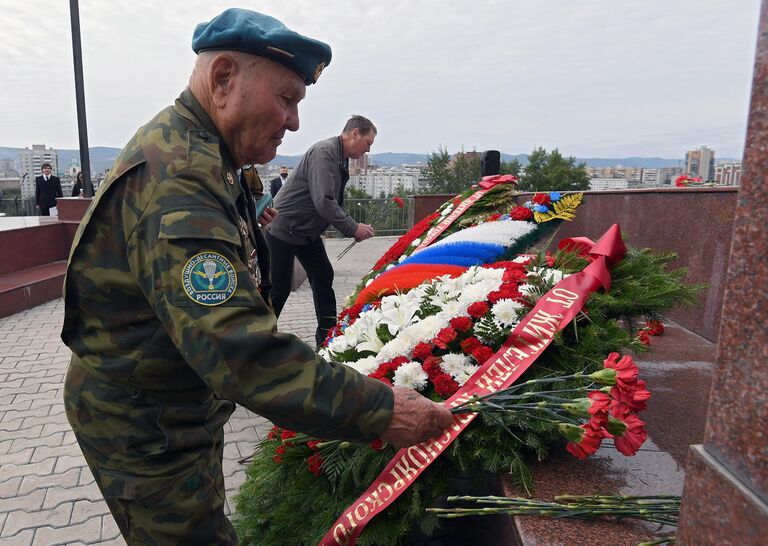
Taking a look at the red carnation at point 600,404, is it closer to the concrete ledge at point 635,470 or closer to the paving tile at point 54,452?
the concrete ledge at point 635,470

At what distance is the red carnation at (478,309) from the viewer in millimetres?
2105

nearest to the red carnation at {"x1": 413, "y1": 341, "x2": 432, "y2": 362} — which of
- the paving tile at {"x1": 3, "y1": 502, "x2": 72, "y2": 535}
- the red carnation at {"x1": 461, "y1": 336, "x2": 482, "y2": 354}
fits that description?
the red carnation at {"x1": 461, "y1": 336, "x2": 482, "y2": 354}

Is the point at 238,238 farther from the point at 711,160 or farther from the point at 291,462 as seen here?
the point at 711,160

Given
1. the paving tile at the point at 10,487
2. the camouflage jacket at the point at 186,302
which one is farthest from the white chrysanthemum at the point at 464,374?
the paving tile at the point at 10,487

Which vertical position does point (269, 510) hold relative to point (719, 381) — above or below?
below

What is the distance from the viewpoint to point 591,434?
143 centimetres

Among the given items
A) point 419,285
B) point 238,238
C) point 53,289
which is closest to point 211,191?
point 238,238

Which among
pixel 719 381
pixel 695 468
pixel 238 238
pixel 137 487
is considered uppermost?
pixel 238 238

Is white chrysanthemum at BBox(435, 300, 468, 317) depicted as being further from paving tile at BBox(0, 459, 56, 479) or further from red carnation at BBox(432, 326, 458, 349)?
paving tile at BBox(0, 459, 56, 479)

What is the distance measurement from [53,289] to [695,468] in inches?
329

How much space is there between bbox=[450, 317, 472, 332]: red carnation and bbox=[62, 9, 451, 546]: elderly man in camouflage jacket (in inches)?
27.9

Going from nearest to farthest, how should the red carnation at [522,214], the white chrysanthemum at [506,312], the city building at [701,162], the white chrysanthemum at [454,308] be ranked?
the white chrysanthemum at [506,312] < the white chrysanthemum at [454,308] < the red carnation at [522,214] < the city building at [701,162]

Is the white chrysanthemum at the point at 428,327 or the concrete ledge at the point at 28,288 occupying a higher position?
the white chrysanthemum at the point at 428,327

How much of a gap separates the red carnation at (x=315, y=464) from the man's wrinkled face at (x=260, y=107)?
111 centimetres
